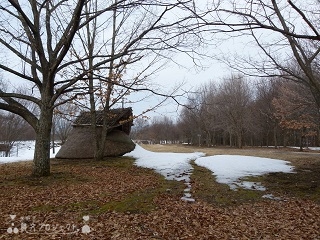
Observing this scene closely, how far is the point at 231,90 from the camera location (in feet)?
120

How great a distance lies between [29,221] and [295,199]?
5.77 m

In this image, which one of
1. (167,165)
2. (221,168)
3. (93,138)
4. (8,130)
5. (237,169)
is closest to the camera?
(237,169)

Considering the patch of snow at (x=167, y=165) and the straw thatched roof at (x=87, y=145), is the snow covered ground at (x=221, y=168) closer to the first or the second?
the patch of snow at (x=167, y=165)

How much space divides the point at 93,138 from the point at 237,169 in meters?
7.75

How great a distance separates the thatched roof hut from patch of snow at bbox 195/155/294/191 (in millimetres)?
4474

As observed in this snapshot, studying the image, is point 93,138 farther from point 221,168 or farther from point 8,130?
point 8,130

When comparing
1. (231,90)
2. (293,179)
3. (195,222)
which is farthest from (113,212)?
(231,90)

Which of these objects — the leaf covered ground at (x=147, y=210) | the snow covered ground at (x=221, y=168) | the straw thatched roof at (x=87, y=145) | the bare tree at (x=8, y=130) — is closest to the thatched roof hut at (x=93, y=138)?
the straw thatched roof at (x=87, y=145)

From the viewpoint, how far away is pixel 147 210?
18.1ft

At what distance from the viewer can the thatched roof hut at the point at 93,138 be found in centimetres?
1423

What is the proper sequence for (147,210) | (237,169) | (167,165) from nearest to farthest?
(147,210) < (237,169) < (167,165)

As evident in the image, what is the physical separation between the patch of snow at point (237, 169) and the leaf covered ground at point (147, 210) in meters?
0.58

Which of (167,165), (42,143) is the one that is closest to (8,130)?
(167,165)

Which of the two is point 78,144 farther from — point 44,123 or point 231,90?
point 231,90
